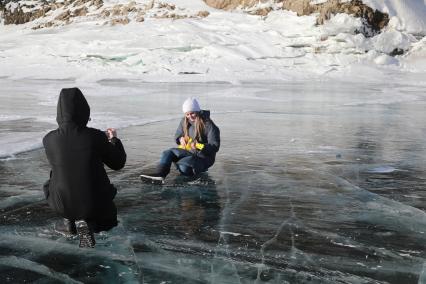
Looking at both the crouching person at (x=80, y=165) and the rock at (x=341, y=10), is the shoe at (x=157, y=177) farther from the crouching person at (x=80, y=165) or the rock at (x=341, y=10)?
the rock at (x=341, y=10)

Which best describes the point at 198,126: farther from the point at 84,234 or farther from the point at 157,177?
the point at 84,234

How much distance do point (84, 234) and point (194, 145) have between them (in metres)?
2.99

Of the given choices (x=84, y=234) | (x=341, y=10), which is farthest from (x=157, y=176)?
(x=341, y=10)

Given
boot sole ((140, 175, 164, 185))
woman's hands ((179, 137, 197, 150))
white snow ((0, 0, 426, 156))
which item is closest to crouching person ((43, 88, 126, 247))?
boot sole ((140, 175, 164, 185))

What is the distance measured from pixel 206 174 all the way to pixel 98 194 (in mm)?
3311

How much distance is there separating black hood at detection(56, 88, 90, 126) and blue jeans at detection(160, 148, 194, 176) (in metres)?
2.98

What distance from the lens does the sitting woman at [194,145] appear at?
695 cm

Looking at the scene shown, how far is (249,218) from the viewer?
537 centimetres

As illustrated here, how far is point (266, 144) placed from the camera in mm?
10102

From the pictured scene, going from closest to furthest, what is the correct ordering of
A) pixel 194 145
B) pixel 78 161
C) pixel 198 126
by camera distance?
pixel 78 161
pixel 198 126
pixel 194 145

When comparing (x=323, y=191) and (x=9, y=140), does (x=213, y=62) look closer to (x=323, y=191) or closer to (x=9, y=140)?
(x=9, y=140)

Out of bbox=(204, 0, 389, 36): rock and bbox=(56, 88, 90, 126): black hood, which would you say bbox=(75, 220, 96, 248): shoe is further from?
bbox=(204, 0, 389, 36): rock

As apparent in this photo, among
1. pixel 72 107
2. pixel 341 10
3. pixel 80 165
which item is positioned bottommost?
pixel 80 165

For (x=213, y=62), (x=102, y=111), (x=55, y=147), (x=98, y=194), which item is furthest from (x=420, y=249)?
(x=213, y=62)
